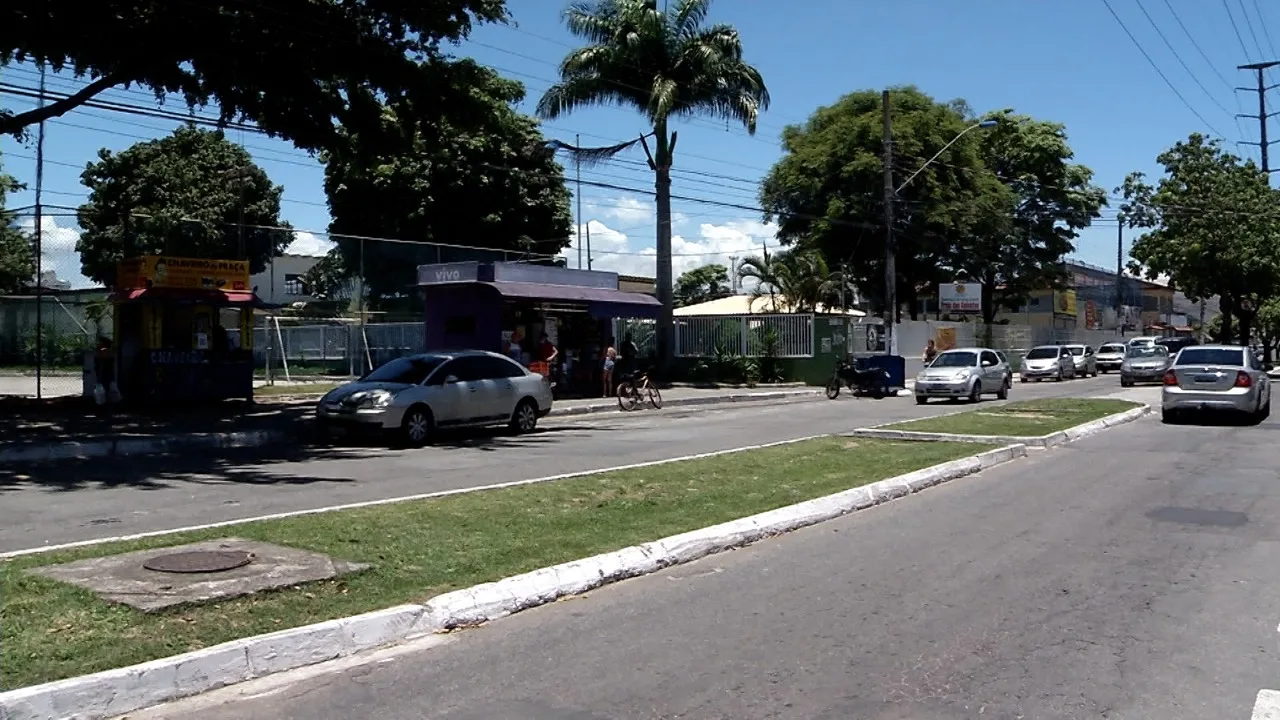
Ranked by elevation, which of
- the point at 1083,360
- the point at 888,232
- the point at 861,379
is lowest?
the point at 861,379

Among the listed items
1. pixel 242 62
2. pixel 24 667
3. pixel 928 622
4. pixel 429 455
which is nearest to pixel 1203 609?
pixel 928 622

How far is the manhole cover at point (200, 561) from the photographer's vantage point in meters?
7.54

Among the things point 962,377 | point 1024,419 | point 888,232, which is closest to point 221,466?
point 1024,419

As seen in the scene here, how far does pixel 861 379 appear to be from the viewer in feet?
111

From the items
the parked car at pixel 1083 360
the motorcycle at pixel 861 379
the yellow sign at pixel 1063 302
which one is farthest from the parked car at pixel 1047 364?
the yellow sign at pixel 1063 302

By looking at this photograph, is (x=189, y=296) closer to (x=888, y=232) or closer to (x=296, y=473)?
(x=296, y=473)

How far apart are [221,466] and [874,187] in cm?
4144

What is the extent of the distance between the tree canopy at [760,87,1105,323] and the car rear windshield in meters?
26.9

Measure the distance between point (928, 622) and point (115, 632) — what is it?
4.81 metres

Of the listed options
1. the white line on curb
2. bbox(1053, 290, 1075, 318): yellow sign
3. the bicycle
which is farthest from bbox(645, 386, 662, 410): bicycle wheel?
bbox(1053, 290, 1075, 318): yellow sign

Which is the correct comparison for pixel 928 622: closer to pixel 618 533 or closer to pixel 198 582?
pixel 618 533

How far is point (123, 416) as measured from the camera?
2072 centimetres

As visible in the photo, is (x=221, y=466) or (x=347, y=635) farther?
(x=221, y=466)

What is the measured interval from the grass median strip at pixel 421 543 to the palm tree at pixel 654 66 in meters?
21.5
